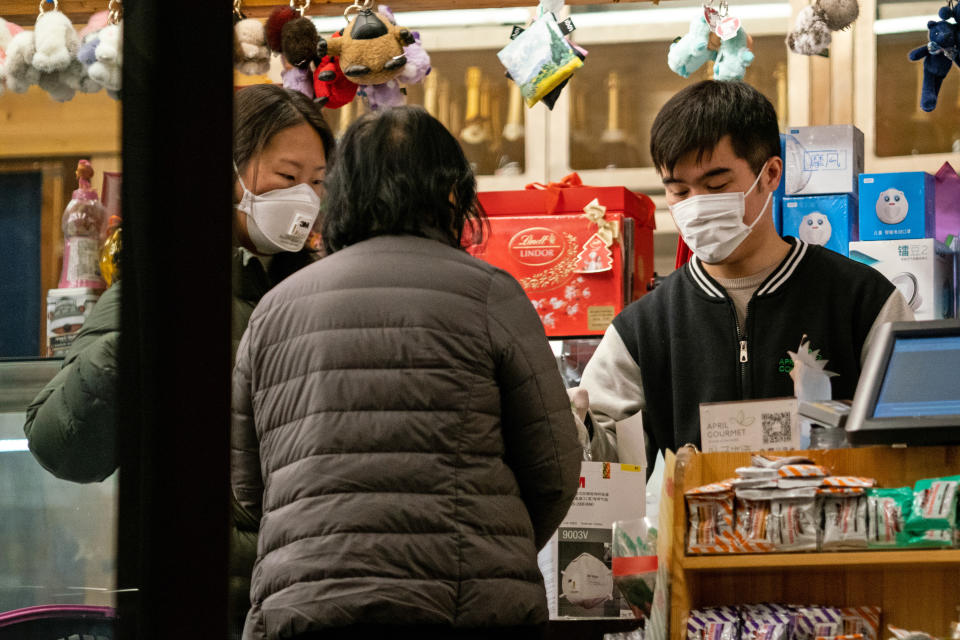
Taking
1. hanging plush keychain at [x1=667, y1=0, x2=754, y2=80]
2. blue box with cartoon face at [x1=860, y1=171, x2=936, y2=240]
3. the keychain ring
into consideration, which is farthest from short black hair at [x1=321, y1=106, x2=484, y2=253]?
blue box with cartoon face at [x1=860, y1=171, x2=936, y2=240]

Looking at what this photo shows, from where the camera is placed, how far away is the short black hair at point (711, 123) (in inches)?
101

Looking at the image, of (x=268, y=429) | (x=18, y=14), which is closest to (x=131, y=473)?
(x=18, y=14)

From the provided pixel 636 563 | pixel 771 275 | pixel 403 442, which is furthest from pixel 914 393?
pixel 403 442

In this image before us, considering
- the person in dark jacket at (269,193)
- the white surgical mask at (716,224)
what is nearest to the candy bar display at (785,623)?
the person in dark jacket at (269,193)

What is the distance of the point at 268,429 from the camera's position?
163 cm

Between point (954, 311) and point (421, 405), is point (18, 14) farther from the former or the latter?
point (954, 311)

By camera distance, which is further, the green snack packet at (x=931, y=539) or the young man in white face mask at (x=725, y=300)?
the young man in white face mask at (x=725, y=300)

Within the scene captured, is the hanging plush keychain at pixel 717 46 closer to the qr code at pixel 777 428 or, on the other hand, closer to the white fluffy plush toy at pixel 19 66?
the qr code at pixel 777 428

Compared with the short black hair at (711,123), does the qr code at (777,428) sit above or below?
below

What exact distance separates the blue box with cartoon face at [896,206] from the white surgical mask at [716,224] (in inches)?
28.7

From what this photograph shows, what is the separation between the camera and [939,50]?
9.96ft

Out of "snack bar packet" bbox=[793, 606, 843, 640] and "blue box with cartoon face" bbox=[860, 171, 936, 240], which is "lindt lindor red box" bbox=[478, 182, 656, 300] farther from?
"snack bar packet" bbox=[793, 606, 843, 640]

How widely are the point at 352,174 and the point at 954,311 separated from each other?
2129mm

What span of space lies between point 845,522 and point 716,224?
3.09ft
